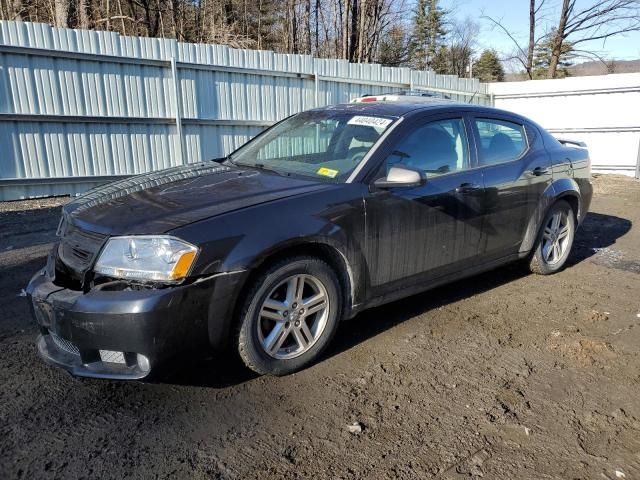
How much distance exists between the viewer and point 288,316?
3.05 metres

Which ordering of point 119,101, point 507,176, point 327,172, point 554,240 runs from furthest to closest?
point 119,101
point 554,240
point 507,176
point 327,172

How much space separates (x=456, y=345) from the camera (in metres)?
3.56

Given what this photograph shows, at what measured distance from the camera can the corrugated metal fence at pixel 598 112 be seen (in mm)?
13055

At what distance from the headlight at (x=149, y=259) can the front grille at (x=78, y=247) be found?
Answer: 13cm

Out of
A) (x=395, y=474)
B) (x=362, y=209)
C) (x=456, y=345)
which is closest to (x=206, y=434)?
(x=395, y=474)

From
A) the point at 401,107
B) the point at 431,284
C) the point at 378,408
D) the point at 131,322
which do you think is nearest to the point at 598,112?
the point at 401,107

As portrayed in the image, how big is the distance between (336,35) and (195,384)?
29362mm

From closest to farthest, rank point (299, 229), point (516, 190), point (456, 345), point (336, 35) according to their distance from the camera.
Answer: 1. point (299, 229)
2. point (456, 345)
3. point (516, 190)
4. point (336, 35)

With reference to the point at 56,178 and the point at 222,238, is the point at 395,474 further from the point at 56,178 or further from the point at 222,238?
the point at 56,178

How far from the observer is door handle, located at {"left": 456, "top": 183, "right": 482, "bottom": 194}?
3.88 m

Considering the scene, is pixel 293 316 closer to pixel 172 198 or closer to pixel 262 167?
pixel 172 198

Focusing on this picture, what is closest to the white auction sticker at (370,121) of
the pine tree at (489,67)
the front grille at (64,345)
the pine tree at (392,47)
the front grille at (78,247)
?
the front grille at (78,247)

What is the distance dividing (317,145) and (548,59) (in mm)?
47493

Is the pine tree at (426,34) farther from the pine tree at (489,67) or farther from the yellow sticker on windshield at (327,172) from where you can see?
the yellow sticker on windshield at (327,172)
